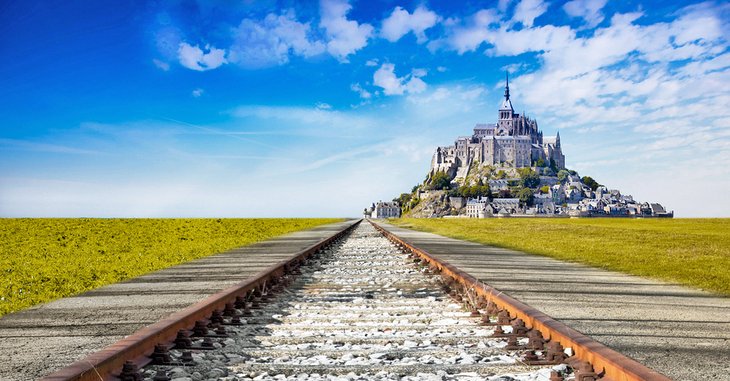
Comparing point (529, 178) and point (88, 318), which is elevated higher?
point (529, 178)

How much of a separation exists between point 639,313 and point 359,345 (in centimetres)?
370

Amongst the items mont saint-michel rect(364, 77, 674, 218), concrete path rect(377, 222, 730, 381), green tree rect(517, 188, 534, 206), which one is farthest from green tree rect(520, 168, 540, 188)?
concrete path rect(377, 222, 730, 381)

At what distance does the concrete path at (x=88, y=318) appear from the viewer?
4.33 m

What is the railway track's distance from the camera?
3670 mm

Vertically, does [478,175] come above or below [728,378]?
above

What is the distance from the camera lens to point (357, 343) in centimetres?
464

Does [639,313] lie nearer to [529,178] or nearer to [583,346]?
[583,346]

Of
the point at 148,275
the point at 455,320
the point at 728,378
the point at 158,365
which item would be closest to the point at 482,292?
the point at 455,320

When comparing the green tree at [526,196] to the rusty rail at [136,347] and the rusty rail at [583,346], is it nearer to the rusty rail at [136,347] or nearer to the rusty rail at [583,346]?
the rusty rail at [583,346]

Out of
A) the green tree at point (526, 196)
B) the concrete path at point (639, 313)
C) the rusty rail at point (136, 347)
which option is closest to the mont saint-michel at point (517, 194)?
the green tree at point (526, 196)

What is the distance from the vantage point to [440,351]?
432cm

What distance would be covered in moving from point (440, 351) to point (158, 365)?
1984 mm

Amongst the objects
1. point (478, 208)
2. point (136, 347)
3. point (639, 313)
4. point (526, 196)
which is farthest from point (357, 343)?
point (526, 196)

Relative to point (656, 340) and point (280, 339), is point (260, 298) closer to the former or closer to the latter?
point (280, 339)
